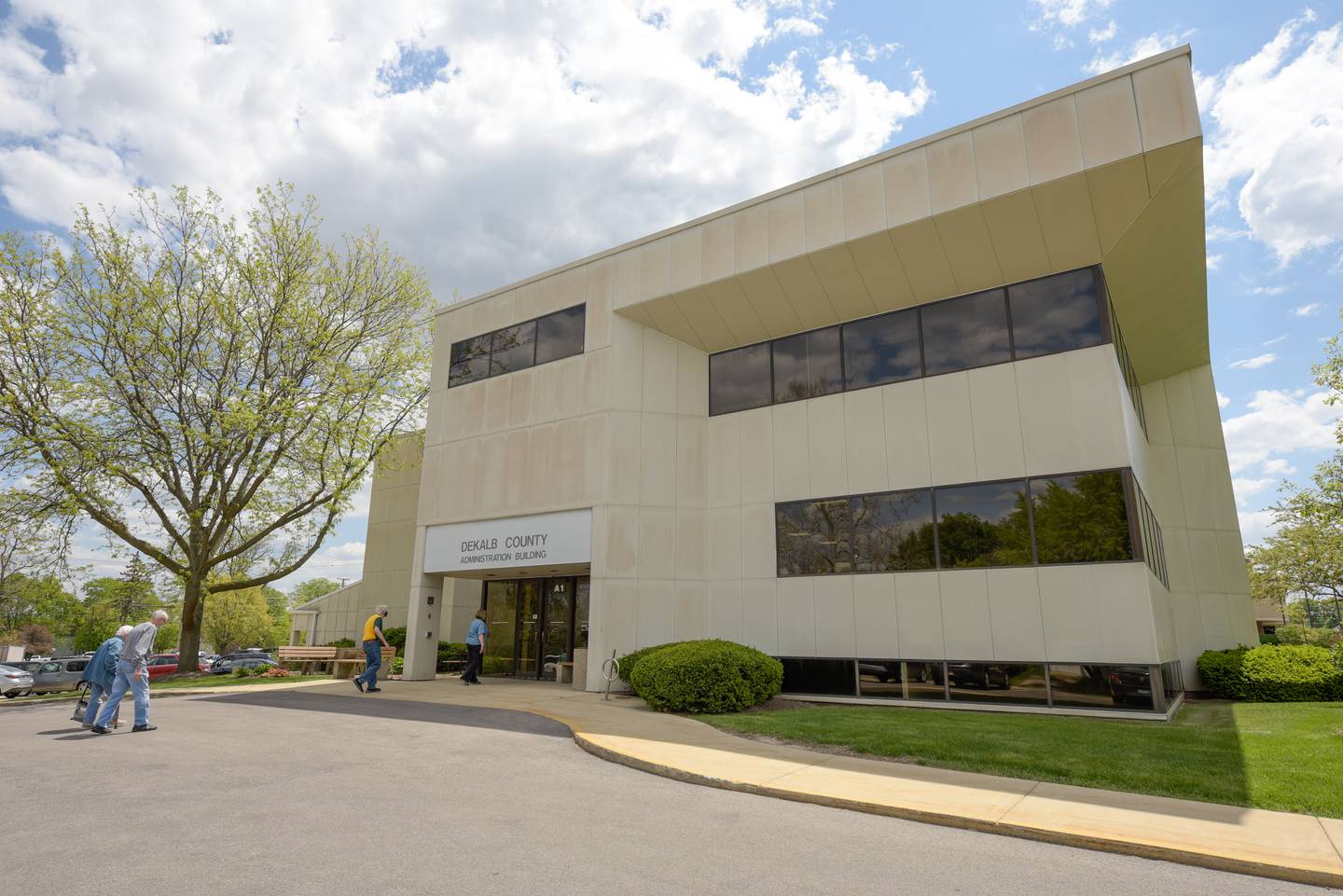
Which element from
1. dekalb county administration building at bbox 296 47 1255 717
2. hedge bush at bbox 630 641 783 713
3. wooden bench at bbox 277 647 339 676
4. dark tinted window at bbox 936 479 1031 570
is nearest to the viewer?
hedge bush at bbox 630 641 783 713

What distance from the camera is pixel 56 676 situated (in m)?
31.3

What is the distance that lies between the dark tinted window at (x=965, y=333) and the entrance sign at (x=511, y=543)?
27.5 ft

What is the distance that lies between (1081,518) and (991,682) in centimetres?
339

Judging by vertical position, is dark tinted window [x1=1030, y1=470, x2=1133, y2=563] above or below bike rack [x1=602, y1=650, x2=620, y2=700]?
above

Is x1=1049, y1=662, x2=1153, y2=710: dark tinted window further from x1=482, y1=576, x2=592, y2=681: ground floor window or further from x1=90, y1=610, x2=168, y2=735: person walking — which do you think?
x1=90, y1=610, x2=168, y2=735: person walking

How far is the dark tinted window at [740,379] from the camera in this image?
722 inches

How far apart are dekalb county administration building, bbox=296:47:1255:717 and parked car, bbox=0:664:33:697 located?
21.7 m

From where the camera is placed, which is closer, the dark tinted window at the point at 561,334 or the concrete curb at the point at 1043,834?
the concrete curb at the point at 1043,834

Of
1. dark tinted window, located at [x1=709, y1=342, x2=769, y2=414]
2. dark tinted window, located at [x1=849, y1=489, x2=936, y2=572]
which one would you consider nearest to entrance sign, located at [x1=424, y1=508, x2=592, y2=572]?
dark tinted window, located at [x1=709, y1=342, x2=769, y2=414]

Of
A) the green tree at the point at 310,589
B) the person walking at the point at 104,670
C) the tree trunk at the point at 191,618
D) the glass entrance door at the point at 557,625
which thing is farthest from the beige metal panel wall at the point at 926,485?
the green tree at the point at 310,589

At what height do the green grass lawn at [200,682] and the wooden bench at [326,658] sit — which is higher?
the wooden bench at [326,658]

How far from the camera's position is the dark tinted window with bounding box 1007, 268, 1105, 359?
47.2 ft

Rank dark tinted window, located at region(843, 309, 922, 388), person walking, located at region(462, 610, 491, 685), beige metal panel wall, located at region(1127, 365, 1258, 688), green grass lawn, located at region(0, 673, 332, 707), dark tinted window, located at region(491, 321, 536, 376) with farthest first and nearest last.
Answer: dark tinted window, located at region(491, 321, 536, 376) < green grass lawn, located at region(0, 673, 332, 707) < beige metal panel wall, located at region(1127, 365, 1258, 688) < person walking, located at region(462, 610, 491, 685) < dark tinted window, located at region(843, 309, 922, 388)

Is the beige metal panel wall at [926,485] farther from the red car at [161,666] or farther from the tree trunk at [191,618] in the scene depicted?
the red car at [161,666]
